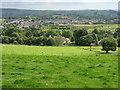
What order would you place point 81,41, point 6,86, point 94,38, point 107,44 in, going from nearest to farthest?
1. point 6,86
2. point 107,44
3. point 81,41
4. point 94,38

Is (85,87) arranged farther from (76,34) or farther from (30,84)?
(76,34)

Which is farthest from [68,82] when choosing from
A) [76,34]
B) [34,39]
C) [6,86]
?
[76,34]

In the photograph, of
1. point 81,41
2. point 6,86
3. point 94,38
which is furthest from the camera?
point 94,38

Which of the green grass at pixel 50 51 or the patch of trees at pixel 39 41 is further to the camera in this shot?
the patch of trees at pixel 39 41

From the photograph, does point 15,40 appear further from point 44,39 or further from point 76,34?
point 76,34

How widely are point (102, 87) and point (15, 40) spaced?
259 ft

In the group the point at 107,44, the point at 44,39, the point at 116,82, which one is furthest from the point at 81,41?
the point at 116,82

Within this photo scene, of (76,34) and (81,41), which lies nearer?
(81,41)

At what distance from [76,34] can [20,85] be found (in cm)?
7870

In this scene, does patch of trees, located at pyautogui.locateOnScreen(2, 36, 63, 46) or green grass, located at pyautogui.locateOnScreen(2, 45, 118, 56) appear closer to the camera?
green grass, located at pyautogui.locateOnScreen(2, 45, 118, 56)

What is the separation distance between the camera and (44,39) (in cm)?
7938

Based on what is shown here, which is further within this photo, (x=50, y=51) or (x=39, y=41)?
(x=39, y=41)

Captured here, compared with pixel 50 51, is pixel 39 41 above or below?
below

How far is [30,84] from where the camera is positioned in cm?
1028
